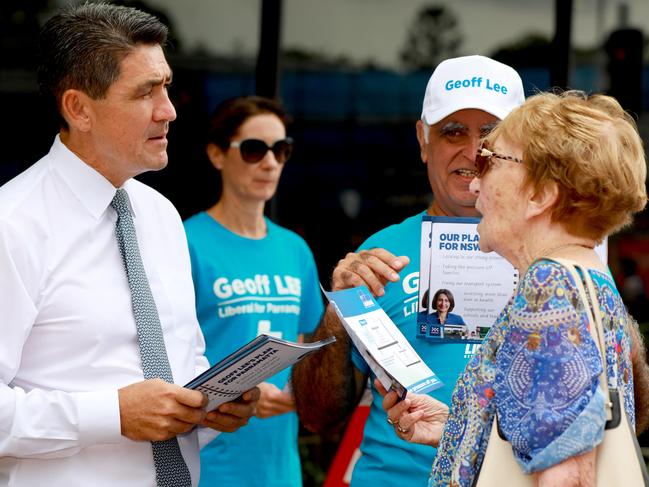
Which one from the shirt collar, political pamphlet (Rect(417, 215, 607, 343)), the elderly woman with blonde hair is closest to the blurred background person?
political pamphlet (Rect(417, 215, 607, 343))

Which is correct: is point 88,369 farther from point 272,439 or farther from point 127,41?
point 272,439

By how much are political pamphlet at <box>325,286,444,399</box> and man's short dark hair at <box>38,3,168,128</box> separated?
0.80 m

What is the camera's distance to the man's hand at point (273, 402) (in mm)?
3418

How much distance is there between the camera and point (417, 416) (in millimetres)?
2203

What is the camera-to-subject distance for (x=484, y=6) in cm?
792

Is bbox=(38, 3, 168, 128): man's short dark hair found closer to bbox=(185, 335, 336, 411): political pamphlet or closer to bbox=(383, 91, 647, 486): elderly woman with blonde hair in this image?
bbox=(185, 335, 336, 411): political pamphlet

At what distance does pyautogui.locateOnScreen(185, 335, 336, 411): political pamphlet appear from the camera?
211 cm

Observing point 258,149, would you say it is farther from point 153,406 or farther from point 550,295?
point 550,295

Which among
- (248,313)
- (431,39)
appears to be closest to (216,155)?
(248,313)

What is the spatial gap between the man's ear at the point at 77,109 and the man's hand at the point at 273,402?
1352 millimetres

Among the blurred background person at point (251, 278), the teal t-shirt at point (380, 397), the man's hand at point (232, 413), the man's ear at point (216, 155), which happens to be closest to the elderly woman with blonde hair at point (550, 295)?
the teal t-shirt at point (380, 397)

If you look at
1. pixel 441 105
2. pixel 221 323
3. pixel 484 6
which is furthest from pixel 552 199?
pixel 484 6

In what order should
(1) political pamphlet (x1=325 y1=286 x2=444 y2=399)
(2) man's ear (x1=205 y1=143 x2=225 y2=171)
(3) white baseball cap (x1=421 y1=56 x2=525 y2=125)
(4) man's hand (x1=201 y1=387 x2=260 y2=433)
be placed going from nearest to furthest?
1. (1) political pamphlet (x1=325 y1=286 x2=444 y2=399)
2. (4) man's hand (x1=201 y1=387 x2=260 y2=433)
3. (3) white baseball cap (x1=421 y1=56 x2=525 y2=125)
4. (2) man's ear (x1=205 y1=143 x2=225 y2=171)

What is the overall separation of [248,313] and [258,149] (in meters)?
0.77
